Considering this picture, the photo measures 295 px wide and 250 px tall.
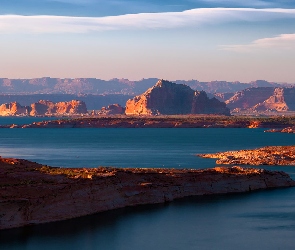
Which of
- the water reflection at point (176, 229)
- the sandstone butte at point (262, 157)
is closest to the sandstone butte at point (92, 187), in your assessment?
the water reflection at point (176, 229)

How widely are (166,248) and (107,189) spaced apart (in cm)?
1057

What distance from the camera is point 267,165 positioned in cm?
8206

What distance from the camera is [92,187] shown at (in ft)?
163

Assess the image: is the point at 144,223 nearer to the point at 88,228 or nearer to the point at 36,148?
the point at 88,228

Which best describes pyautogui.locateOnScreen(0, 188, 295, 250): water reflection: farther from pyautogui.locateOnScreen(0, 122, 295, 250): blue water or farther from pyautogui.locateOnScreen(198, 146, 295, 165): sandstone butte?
pyautogui.locateOnScreen(198, 146, 295, 165): sandstone butte

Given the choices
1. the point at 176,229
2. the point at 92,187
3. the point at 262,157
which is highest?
the point at 92,187

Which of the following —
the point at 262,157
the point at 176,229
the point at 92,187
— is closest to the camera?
the point at 176,229

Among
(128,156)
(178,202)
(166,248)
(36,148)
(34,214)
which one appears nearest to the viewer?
(166,248)

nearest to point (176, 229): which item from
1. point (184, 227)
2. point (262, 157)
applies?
point (184, 227)

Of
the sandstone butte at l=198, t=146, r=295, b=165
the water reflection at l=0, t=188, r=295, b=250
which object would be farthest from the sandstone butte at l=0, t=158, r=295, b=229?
the sandstone butte at l=198, t=146, r=295, b=165

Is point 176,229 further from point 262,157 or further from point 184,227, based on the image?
point 262,157

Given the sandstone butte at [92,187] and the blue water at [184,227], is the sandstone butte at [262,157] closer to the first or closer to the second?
the sandstone butte at [92,187]

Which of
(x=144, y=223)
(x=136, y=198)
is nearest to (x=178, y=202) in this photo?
(x=136, y=198)

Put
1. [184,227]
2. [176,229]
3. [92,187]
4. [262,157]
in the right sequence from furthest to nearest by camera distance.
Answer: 1. [262,157]
2. [92,187]
3. [184,227]
4. [176,229]
